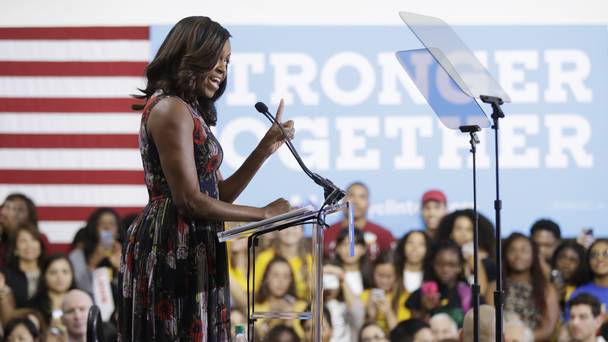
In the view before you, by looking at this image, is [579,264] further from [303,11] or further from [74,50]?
[74,50]

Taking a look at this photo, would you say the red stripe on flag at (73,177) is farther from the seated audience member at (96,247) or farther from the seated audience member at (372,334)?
the seated audience member at (372,334)

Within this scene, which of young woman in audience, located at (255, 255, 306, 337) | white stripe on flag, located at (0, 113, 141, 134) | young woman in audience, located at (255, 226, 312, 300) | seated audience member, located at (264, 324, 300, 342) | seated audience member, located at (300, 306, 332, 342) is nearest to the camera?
seated audience member, located at (264, 324, 300, 342)

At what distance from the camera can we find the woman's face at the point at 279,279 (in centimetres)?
568

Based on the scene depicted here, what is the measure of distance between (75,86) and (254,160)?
4051 mm

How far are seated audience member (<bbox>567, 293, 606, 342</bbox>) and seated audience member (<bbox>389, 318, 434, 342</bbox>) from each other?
0.89 meters

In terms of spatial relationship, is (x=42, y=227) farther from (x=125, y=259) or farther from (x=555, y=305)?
(x=125, y=259)

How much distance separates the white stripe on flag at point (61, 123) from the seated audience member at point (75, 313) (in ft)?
3.62

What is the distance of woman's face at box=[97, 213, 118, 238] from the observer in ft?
19.6

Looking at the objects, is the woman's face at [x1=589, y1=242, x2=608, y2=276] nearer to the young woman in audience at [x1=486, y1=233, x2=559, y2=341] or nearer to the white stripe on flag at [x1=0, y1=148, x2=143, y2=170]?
the young woman in audience at [x1=486, y1=233, x2=559, y2=341]

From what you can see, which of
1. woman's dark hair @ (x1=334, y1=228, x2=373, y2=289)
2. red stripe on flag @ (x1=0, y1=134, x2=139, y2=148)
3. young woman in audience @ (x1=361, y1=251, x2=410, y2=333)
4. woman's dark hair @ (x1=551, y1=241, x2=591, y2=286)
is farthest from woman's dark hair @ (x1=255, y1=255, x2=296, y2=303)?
woman's dark hair @ (x1=551, y1=241, x2=591, y2=286)

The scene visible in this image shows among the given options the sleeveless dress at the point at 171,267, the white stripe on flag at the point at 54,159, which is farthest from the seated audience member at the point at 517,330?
the sleeveless dress at the point at 171,267

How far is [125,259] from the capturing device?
233 centimetres

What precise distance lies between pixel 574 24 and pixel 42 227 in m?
3.72

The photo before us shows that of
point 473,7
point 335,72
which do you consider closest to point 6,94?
point 335,72
